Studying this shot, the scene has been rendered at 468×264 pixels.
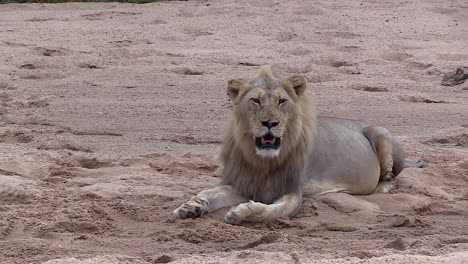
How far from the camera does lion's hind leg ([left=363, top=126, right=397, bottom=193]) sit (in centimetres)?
Result: 660

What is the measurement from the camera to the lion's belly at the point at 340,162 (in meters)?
6.18

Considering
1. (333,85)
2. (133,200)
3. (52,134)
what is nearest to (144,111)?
(52,134)

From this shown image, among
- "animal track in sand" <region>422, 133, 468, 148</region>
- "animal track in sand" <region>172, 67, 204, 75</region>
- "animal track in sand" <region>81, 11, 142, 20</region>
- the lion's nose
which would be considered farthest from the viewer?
"animal track in sand" <region>81, 11, 142, 20</region>

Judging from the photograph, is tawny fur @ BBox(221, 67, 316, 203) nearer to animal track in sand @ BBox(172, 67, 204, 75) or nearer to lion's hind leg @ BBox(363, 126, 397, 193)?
lion's hind leg @ BBox(363, 126, 397, 193)

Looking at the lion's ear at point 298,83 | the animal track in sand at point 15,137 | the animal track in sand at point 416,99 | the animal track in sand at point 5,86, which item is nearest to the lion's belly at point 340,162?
→ the lion's ear at point 298,83

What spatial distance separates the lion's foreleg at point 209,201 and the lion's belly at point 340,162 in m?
0.54

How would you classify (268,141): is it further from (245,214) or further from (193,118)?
(193,118)

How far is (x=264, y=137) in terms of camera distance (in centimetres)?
553

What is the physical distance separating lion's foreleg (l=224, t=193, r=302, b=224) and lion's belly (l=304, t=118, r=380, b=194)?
50 cm

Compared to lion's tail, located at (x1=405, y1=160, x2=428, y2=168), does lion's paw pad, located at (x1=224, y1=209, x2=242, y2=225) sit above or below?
above

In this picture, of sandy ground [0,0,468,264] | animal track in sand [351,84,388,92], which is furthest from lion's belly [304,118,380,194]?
animal track in sand [351,84,388,92]

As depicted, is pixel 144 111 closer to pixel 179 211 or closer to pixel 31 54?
pixel 31 54

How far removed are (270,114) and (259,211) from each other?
0.56 m

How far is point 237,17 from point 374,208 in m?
7.23
